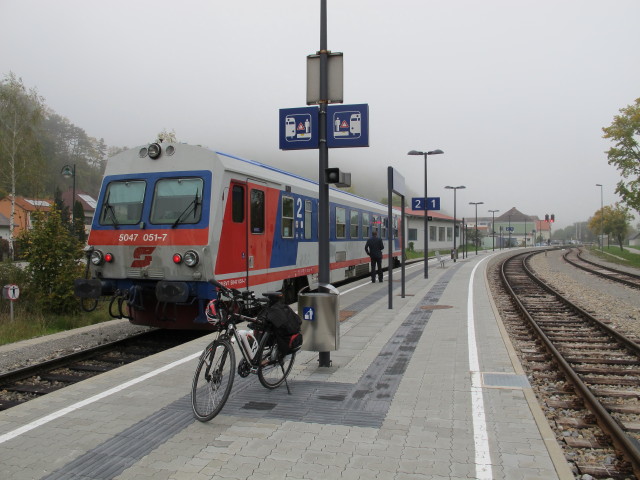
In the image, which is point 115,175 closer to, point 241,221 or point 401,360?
point 241,221

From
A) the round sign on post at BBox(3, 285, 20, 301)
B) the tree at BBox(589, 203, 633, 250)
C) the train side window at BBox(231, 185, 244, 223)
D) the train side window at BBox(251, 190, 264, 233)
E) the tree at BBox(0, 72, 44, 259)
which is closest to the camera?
the train side window at BBox(231, 185, 244, 223)

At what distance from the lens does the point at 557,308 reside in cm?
1343

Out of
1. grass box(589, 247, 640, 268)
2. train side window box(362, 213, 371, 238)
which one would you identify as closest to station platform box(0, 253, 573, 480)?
train side window box(362, 213, 371, 238)

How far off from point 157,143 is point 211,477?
22.2 feet

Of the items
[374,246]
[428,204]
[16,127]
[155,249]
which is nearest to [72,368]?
[155,249]

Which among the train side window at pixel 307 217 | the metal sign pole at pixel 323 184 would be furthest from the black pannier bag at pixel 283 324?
the train side window at pixel 307 217

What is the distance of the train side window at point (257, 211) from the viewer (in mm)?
9711

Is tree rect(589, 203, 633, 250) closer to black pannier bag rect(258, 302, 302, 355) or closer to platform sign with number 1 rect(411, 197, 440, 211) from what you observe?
platform sign with number 1 rect(411, 197, 440, 211)

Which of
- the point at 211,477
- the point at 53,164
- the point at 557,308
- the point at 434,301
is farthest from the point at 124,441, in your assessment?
the point at 53,164

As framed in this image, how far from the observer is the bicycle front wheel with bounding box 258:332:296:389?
5.31 m

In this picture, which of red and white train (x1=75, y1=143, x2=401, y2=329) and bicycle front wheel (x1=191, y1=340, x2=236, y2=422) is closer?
bicycle front wheel (x1=191, y1=340, x2=236, y2=422)

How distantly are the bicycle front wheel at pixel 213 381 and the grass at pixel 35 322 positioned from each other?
269 inches

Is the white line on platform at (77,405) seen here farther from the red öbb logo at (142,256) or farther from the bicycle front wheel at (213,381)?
the red öbb logo at (142,256)

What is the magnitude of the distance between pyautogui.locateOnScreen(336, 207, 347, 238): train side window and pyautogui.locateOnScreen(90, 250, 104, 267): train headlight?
8050 millimetres
